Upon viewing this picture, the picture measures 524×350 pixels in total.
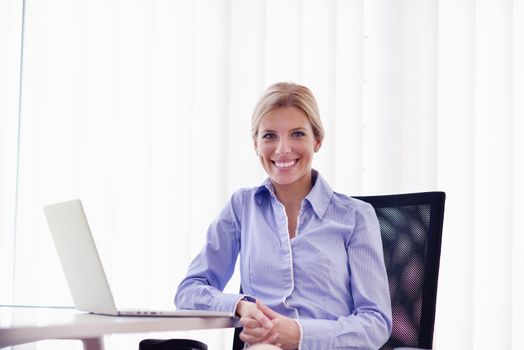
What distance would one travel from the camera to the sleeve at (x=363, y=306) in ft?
5.20

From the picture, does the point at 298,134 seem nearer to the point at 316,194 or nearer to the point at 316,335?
the point at 316,194

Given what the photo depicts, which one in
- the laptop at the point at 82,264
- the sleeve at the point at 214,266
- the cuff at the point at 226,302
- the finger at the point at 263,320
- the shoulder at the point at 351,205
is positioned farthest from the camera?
the shoulder at the point at 351,205

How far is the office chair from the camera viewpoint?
5.82ft

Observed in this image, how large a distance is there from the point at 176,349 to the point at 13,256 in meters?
1.64

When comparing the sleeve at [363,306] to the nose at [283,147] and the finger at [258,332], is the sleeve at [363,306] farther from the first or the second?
the nose at [283,147]

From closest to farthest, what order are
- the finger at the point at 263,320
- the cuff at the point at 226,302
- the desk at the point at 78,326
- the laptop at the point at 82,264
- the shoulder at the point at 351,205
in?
the desk at the point at 78,326 → the laptop at the point at 82,264 → the finger at the point at 263,320 → the cuff at the point at 226,302 → the shoulder at the point at 351,205

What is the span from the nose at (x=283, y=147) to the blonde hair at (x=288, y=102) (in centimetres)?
9

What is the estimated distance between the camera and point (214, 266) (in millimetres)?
1861

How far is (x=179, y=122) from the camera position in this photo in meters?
2.87

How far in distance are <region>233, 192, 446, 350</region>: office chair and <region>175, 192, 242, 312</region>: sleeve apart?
0.58ft

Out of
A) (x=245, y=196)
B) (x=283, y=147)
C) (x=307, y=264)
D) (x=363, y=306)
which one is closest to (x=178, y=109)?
(x=245, y=196)

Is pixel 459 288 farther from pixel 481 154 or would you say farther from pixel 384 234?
pixel 384 234

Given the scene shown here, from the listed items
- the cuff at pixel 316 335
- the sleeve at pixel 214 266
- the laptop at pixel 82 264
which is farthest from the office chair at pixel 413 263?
the laptop at pixel 82 264

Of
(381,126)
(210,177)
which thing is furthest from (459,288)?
(210,177)
